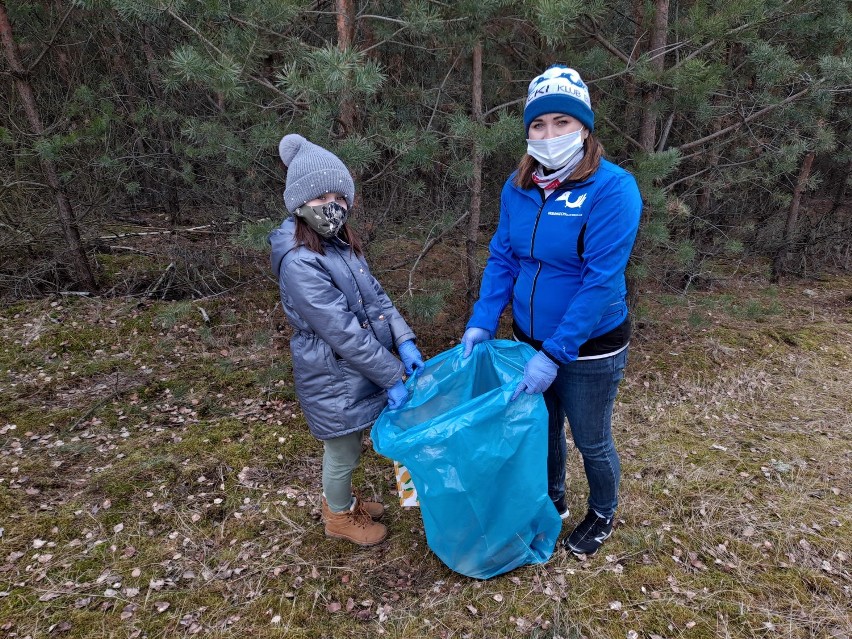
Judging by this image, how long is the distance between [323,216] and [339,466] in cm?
106

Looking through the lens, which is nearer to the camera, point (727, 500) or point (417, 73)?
point (727, 500)

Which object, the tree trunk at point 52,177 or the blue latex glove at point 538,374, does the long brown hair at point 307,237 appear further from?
the tree trunk at point 52,177

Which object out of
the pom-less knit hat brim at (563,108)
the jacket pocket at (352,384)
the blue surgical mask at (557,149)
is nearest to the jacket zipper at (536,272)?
the blue surgical mask at (557,149)

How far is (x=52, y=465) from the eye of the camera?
2.77 metres

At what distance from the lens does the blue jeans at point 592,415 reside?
1.84 m

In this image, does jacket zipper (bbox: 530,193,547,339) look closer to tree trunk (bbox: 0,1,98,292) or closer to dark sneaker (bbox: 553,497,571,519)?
dark sneaker (bbox: 553,497,571,519)

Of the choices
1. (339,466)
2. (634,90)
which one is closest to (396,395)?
(339,466)

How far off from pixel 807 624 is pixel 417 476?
1627mm

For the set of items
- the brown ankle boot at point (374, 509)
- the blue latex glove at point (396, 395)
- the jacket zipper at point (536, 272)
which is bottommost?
the brown ankle boot at point (374, 509)

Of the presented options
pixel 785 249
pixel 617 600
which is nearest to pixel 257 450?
pixel 617 600

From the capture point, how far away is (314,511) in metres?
2.54

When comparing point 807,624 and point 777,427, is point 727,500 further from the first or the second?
point 777,427

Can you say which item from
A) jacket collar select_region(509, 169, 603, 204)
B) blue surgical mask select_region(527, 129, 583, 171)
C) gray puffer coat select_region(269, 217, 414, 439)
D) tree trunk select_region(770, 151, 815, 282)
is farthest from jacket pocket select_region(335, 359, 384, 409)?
tree trunk select_region(770, 151, 815, 282)

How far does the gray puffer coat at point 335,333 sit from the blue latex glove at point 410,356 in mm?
30
